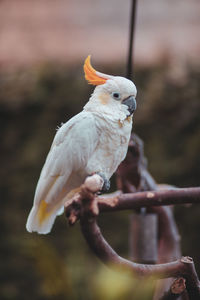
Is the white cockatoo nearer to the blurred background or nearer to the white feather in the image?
the white feather

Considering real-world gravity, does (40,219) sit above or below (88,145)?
below

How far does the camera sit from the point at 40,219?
979 millimetres

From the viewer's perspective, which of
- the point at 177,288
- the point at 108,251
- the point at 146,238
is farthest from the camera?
the point at 146,238

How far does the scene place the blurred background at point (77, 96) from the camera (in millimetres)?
2662

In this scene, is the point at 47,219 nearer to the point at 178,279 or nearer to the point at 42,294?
the point at 178,279

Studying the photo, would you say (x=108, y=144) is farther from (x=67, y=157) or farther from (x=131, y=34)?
(x=131, y=34)

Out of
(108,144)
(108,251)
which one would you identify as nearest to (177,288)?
(108,251)

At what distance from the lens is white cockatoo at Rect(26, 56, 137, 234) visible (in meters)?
0.89

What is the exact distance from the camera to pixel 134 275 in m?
0.78

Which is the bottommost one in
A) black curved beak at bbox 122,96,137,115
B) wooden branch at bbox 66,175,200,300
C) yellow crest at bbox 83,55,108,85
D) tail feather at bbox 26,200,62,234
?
tail feather at bbox 26,200,62,234

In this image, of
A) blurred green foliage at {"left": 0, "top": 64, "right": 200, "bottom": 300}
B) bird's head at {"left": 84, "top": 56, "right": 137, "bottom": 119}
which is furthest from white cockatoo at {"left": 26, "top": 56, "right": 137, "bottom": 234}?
blurred green foliage at {"left": 0, "top": 64, "right": 200, "bottom": 300}

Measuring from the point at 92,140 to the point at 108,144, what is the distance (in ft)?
0.14

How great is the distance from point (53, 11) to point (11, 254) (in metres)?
1.88

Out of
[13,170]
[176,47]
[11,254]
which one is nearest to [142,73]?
[176,47]
